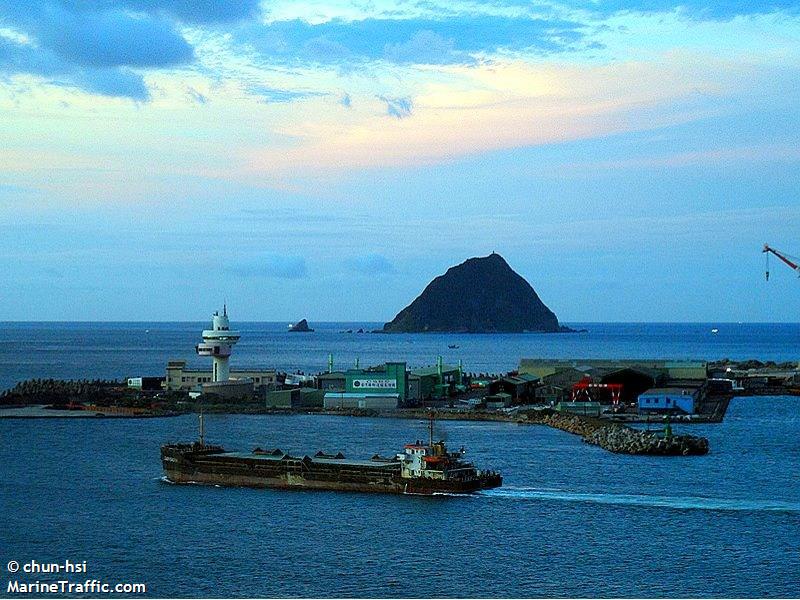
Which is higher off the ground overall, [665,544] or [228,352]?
[228,352]

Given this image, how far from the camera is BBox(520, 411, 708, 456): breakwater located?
4369 cm

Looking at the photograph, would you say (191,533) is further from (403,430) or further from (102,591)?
(403,430)

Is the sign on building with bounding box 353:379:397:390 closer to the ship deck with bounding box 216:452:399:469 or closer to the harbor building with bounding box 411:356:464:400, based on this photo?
the harbor building with bounding box 411:356:464:400

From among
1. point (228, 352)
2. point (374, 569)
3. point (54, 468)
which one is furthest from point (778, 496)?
point (228, 352)

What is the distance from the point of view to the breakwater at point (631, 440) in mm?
43688

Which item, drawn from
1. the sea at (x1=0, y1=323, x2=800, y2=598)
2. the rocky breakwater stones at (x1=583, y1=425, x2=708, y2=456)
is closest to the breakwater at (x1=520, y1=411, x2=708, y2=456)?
the rocky breakwater stones at (x1=583, y1=425, x2=708, y2=456)

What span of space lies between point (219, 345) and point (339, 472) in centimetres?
3261

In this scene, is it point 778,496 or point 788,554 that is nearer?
point 788,554

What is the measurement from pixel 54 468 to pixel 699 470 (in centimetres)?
2323

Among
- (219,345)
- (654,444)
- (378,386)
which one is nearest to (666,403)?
(654,444)

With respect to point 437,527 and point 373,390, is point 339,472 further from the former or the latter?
point 373,390

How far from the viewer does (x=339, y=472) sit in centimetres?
3603

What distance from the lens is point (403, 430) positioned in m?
53.4

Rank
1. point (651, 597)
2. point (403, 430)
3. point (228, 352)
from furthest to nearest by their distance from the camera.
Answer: point (228, 352) → point (403, 430) → point (651, 597)
